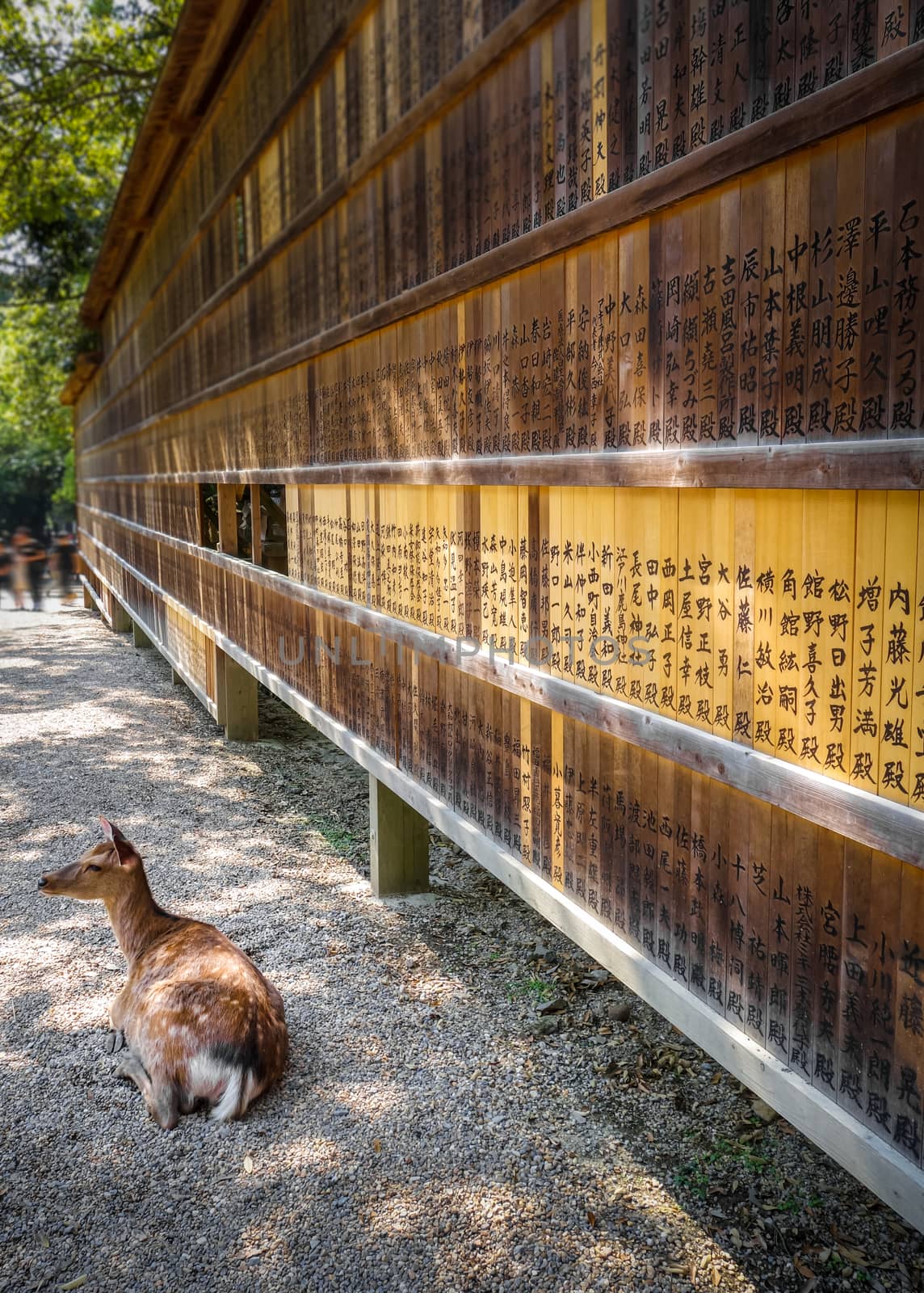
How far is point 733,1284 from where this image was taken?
9.09 feet

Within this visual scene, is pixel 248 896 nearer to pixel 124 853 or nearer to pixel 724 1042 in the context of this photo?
pixel 124 853

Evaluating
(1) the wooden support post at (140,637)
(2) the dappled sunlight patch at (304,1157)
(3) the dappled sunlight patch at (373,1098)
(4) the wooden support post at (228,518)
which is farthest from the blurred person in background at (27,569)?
(2) the dappled sunlight patch at (304,1157)

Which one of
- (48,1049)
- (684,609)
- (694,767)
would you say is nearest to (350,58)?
(684,609)

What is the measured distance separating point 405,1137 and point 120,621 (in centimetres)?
1552

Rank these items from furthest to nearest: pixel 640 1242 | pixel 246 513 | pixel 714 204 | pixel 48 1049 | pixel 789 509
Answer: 1. pixel 246 513
2. pixel 48 1049
3. pixel 640 1242
4. pixel 714 204
5. pixel 789 509

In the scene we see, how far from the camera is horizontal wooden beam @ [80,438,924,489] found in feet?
6.37

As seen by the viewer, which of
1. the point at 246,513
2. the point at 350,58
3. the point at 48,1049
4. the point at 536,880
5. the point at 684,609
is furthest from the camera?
the point at 246,513

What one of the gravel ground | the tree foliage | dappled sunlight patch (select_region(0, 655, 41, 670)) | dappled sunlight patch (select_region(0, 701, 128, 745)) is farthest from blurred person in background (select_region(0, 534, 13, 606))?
the gravel ground

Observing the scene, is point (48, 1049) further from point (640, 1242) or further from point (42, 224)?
point (42, 224)

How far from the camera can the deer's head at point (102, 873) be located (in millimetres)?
4164

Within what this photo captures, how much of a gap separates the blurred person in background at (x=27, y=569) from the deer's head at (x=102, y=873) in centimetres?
1944

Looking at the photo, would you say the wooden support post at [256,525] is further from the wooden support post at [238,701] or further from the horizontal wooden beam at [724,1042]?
the horizontal wooden beam at [724,1042]

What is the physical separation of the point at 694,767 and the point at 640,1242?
1368mm

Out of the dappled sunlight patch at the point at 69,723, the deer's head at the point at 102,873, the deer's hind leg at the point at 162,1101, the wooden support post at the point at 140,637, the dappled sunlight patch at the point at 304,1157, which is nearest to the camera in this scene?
the dappled sunlight patch at the point at 304,1157
